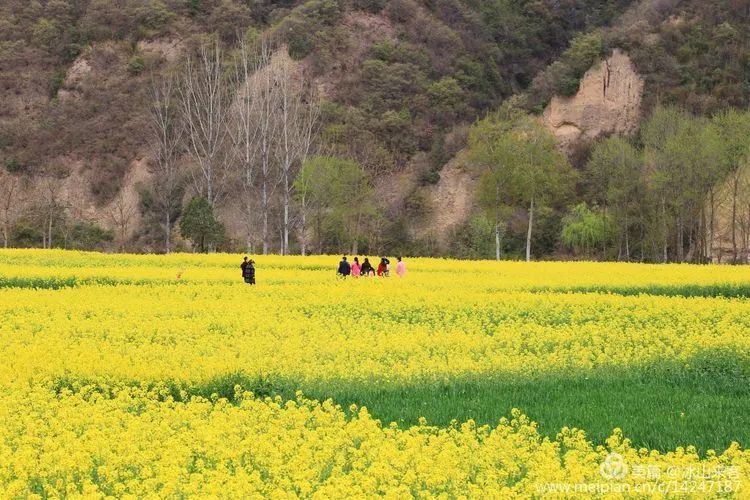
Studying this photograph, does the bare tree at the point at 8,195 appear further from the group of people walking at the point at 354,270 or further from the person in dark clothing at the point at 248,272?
the person in dark clothing at the point at 248,272

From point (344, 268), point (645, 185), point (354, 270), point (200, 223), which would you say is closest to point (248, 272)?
point (344, 268)

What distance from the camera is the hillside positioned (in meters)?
65.9

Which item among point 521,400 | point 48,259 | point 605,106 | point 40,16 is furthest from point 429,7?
point 521,400

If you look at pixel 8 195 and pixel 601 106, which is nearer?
pixel 601 106

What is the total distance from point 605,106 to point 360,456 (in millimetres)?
62733

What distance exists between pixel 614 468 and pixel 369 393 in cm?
548

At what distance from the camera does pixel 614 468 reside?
7992 mm

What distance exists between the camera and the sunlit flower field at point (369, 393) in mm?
7922

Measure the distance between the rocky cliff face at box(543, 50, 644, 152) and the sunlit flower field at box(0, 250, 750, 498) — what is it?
4139 cm

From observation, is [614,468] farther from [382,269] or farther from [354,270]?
[382,269]

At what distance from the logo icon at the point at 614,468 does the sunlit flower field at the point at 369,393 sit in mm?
31

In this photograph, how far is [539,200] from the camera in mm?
53844

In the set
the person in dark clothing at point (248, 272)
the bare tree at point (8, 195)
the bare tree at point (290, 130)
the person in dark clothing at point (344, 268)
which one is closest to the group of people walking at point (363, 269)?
the person in dark clothing at point (344, 268)

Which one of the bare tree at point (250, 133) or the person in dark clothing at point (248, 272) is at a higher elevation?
the bare tree at point (250, 133)
